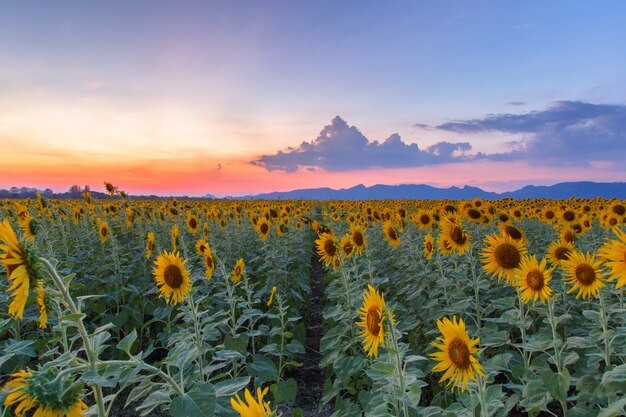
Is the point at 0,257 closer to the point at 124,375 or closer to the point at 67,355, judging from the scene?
the point at 67,355

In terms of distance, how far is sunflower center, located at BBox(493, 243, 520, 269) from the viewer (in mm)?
4143

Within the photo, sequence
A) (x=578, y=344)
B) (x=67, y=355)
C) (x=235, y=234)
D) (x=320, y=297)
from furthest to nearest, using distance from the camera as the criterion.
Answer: (x=235, y=234) < (x=320, y=297) < (x=578, y=344) < (x=67, y=355)

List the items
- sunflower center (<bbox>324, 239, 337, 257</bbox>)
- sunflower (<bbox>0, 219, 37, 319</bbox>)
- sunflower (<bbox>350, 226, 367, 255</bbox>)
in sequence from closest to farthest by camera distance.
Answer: sunflower (<bbox>0, 219, 37, 319</bbox>)
sunflower center (<bbox>324, 239, 337, 257</bbox>)
sunflower (<bbox>350, 226, 367, 255</bbox>)

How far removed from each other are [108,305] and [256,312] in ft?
12.7

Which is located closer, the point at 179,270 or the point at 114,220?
the point at 179,270

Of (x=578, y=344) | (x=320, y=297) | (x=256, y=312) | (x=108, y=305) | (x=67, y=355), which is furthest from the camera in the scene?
(x=320, y=297)

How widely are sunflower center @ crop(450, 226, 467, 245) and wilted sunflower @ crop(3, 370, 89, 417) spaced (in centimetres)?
466

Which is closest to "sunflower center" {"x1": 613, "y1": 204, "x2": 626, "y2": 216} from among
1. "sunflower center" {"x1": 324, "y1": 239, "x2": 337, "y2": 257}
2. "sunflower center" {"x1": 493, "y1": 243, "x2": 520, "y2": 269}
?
"sunflower center" {"x1": 493, "y1": 243, "x2": 520, "y2": 269}

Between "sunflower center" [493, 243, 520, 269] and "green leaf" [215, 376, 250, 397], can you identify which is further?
"sunflower center" [493, 243, 520, 269]


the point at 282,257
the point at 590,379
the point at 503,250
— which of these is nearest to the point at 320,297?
the point at 282,257

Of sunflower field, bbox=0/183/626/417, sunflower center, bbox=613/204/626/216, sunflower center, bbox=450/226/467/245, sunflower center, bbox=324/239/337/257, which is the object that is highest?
sunflower center, bbox=613/204/626/216

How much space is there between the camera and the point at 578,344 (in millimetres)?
3168

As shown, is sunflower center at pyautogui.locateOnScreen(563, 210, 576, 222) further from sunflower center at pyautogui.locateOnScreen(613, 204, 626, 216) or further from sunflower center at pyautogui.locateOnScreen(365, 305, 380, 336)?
sunflower center at pyautogui.locateOnScreen(365, 305, 380, 336)

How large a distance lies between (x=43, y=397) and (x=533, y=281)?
347 cm
